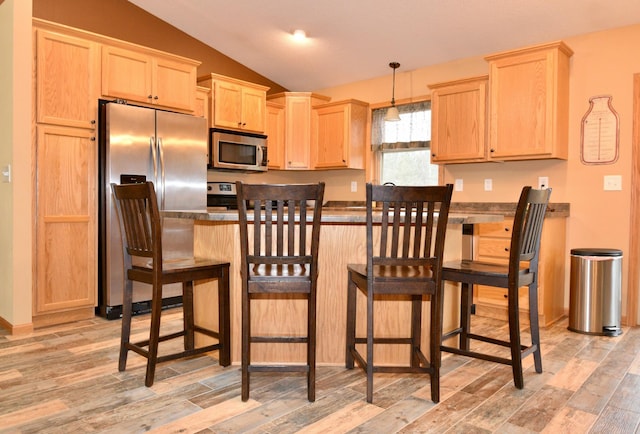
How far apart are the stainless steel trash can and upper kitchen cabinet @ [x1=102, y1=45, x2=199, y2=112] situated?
359cm

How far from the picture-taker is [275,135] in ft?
18.1

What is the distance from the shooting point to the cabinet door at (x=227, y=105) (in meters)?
4.85

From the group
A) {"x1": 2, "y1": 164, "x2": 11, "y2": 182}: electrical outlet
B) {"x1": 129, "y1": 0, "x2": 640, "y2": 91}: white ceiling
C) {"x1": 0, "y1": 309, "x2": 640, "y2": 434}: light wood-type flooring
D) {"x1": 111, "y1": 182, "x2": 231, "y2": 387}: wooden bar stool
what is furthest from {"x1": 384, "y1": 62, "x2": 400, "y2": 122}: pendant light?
{"x1": 2, "y1": 164, "x2": 11, "y2": 182}: electrical outlet

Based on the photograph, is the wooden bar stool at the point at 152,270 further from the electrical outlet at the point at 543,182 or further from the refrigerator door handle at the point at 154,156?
the electrical outlet at the point at 543,182

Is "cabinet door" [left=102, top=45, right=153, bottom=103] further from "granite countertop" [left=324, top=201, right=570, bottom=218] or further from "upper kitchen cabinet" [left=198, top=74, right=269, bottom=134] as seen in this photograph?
"granite countertop" [left=324, top=201, right=570, bottom=218]

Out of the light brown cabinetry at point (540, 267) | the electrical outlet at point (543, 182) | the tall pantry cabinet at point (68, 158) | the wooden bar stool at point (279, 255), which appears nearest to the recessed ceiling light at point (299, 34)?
the tall pantry cabinet at point (68, 158)

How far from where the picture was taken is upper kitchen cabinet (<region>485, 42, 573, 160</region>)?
12.4 feet

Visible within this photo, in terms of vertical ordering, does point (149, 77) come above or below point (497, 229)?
above

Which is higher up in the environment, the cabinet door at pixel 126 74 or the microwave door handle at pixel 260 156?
the cabinet door at pixel 126 74

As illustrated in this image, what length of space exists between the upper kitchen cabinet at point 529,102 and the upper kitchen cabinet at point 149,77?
270 cm

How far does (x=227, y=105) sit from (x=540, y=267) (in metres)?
3.36

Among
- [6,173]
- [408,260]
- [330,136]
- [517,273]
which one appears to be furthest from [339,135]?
[408,260]

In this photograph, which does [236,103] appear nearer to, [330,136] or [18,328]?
[330,136]

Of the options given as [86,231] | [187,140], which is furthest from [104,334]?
[187,140]
